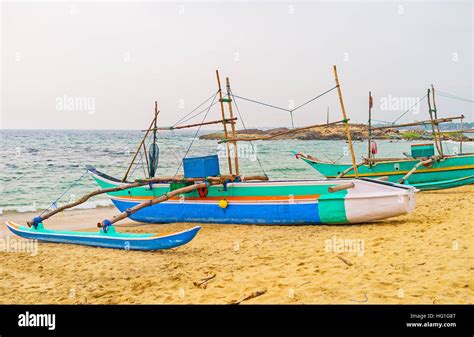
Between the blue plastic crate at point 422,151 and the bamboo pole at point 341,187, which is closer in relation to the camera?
the bamboo pole at point 341,187

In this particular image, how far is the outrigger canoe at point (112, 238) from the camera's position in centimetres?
883

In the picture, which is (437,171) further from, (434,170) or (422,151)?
(422,151)

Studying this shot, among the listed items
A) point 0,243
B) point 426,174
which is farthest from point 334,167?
point 0,243

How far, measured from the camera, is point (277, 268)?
7.06m

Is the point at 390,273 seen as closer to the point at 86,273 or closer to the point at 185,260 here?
the point at 185,260

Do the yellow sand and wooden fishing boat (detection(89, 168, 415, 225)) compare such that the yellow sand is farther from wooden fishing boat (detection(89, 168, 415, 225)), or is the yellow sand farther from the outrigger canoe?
wooden fishing boat (detection(89, 168, 415, 225))

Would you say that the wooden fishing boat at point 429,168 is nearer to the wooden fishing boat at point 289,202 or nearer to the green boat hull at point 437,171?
the green boat hull at point 437,171

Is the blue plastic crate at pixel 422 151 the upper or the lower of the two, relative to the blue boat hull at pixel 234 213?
upper

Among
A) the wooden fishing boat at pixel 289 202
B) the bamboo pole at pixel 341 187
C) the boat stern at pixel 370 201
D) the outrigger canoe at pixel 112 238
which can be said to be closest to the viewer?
the outrigger canoe at pixel 112 238

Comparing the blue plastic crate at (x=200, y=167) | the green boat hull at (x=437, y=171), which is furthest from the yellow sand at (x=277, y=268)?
the green boat hull at (x=437, y=171)

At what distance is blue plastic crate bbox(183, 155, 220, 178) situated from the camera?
1230cm

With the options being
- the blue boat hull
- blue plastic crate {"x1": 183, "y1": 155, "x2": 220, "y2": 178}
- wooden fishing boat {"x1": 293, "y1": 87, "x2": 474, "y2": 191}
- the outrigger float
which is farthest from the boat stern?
wooden fishing boat {"x1": 293, "y1": 87, "x2": 474, "y2": 191}

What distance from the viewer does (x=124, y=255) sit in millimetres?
9102
